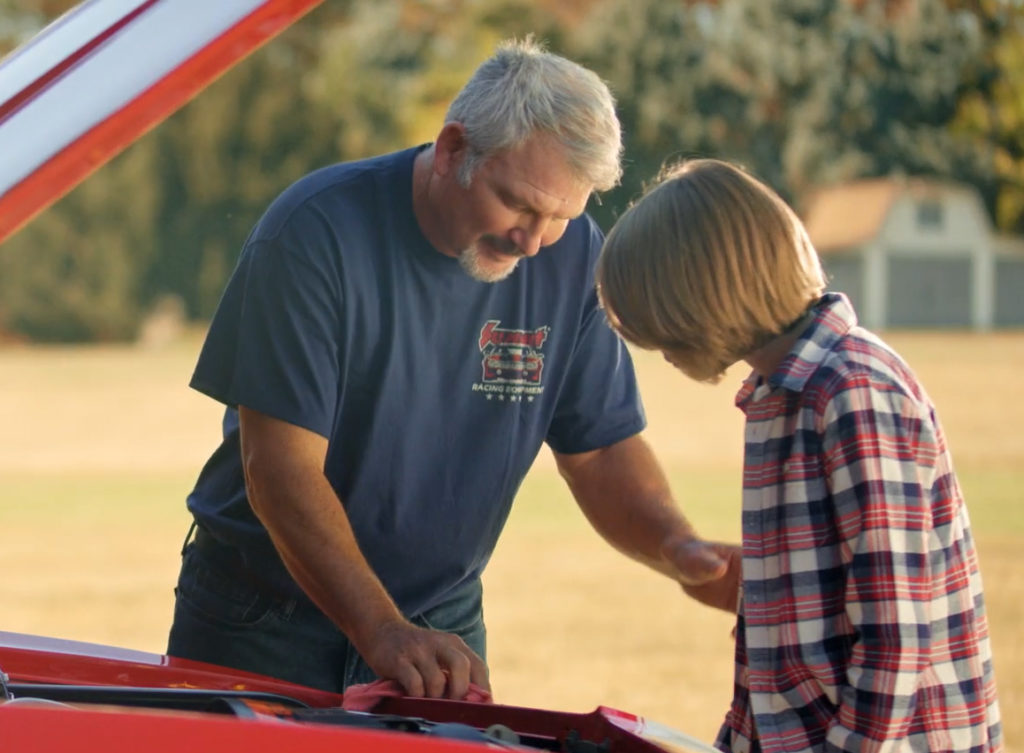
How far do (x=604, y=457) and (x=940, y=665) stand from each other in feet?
3.60

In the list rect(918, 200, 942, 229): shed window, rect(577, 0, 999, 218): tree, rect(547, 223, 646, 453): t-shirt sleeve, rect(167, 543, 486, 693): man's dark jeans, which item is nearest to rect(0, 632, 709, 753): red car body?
rect(167, 543, 486, 693): man's dark jeans

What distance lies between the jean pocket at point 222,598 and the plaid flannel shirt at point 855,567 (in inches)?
40.5

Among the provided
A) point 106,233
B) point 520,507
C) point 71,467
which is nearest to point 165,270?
point 106,233

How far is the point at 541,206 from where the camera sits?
2268mm

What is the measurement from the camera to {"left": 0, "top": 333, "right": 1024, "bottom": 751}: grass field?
8.77 m

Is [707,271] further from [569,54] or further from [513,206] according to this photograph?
[569,54]

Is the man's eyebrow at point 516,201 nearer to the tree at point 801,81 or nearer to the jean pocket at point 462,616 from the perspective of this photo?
the jean pocket at point 462,616

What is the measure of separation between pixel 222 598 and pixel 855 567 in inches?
51.1

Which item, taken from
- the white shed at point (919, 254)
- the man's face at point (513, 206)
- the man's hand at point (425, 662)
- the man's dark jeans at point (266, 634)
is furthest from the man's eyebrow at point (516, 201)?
the white shed at point (919, 254)

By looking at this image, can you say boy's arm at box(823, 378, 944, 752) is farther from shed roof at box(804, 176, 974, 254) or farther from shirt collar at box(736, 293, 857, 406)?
shed roof at box(804, 176, 974, 254)

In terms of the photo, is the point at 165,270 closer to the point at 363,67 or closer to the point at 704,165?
the point at 363,67

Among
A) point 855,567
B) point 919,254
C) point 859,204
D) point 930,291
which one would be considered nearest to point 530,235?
point 855,567

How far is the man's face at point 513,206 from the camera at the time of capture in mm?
2242

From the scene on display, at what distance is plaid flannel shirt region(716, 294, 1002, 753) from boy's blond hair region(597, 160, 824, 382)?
0.20 ft
